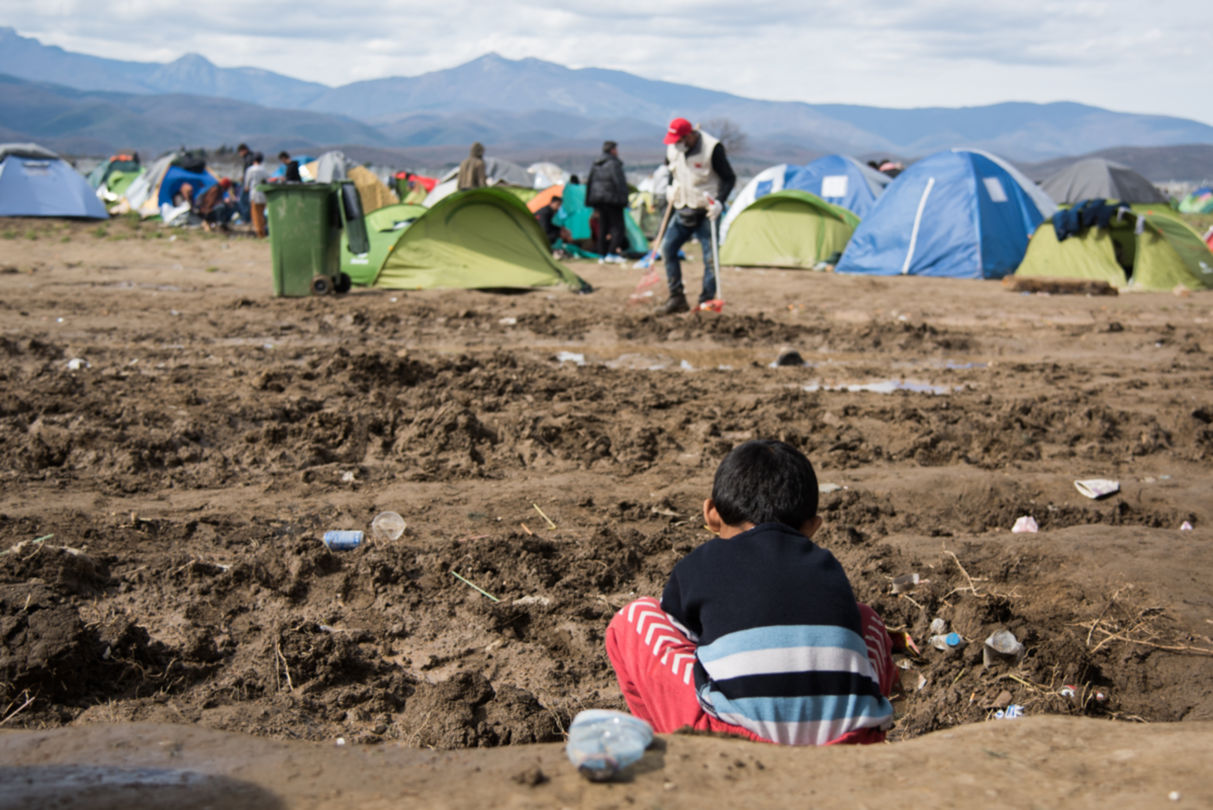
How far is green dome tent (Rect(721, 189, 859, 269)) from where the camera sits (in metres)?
14.9

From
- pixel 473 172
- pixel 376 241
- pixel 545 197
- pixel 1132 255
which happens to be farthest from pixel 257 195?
pixel 1132 255

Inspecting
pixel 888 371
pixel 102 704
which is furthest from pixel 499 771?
pixel 888 371

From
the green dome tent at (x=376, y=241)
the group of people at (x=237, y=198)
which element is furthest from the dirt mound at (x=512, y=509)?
the group of people at (x=237, y=198)

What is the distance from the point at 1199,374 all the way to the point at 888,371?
7.55 ft

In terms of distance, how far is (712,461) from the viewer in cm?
489

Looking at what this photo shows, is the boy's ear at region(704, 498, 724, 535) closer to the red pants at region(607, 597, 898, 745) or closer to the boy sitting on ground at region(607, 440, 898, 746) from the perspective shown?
the boy sitting on ground at region(607, 440, 898, 746)

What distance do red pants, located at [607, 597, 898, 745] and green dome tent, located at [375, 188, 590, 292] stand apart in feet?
28.4

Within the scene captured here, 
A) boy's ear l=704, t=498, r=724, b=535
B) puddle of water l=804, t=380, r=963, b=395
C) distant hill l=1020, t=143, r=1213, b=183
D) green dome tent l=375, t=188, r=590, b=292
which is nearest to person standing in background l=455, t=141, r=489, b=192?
green dome tent l=375, t=188, r=590, b=292

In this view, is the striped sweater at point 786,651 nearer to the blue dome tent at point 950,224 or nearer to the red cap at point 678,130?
the red cap at point 678,130

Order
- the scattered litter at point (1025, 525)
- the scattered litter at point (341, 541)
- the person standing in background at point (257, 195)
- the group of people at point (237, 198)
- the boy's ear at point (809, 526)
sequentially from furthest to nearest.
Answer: the group of people at point (237, 198)
the person standing in background at point (257, 195)
the scattered litter at point (1025, 525)
the scattered litter at point (341, 541)
the boy's ear at point (809, 526)

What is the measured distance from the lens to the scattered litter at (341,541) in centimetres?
372

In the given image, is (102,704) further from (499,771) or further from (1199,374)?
(1199,374)

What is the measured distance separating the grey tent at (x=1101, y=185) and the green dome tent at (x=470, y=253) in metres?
17.8

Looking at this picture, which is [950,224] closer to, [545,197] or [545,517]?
[545,197]
